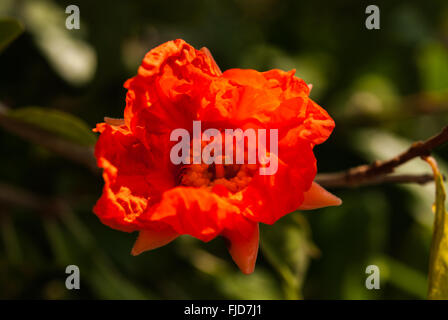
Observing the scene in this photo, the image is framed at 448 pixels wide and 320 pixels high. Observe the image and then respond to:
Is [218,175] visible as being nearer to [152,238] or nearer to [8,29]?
[152,238]

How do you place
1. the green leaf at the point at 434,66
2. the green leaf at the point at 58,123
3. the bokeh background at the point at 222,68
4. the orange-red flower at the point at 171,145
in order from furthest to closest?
the green leaf at the point at 434,66 < the bokeh background at the point at 222,68 < the green leaf at the point at 58,123 < the orange-red flower at the point at 171,145

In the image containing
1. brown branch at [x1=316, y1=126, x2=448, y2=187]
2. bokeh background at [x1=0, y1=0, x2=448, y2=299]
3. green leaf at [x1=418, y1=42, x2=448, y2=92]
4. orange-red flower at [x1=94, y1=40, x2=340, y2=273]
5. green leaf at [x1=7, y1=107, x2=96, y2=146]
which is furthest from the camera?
green leaf at [x1=418, y1=42, x2=448, y2=92]

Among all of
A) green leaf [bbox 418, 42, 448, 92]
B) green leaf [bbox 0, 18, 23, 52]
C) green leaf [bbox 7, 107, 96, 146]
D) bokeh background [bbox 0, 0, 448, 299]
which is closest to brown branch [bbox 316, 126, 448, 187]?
bokeh background [bbox 0, 0, 448, 299]

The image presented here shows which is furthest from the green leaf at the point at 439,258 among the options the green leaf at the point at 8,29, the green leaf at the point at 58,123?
the green leaf at the point at 8,29

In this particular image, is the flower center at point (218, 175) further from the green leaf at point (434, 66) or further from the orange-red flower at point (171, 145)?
the green leaf at point (434, 66)

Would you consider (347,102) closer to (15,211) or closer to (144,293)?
(144,293)

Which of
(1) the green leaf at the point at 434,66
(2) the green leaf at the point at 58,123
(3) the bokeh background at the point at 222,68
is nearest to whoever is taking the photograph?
(2) the green leaf at the point at 58,123

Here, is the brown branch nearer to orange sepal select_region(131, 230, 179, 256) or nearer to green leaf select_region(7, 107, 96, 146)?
orange sepal select_region(131, 230, 179, 256)
